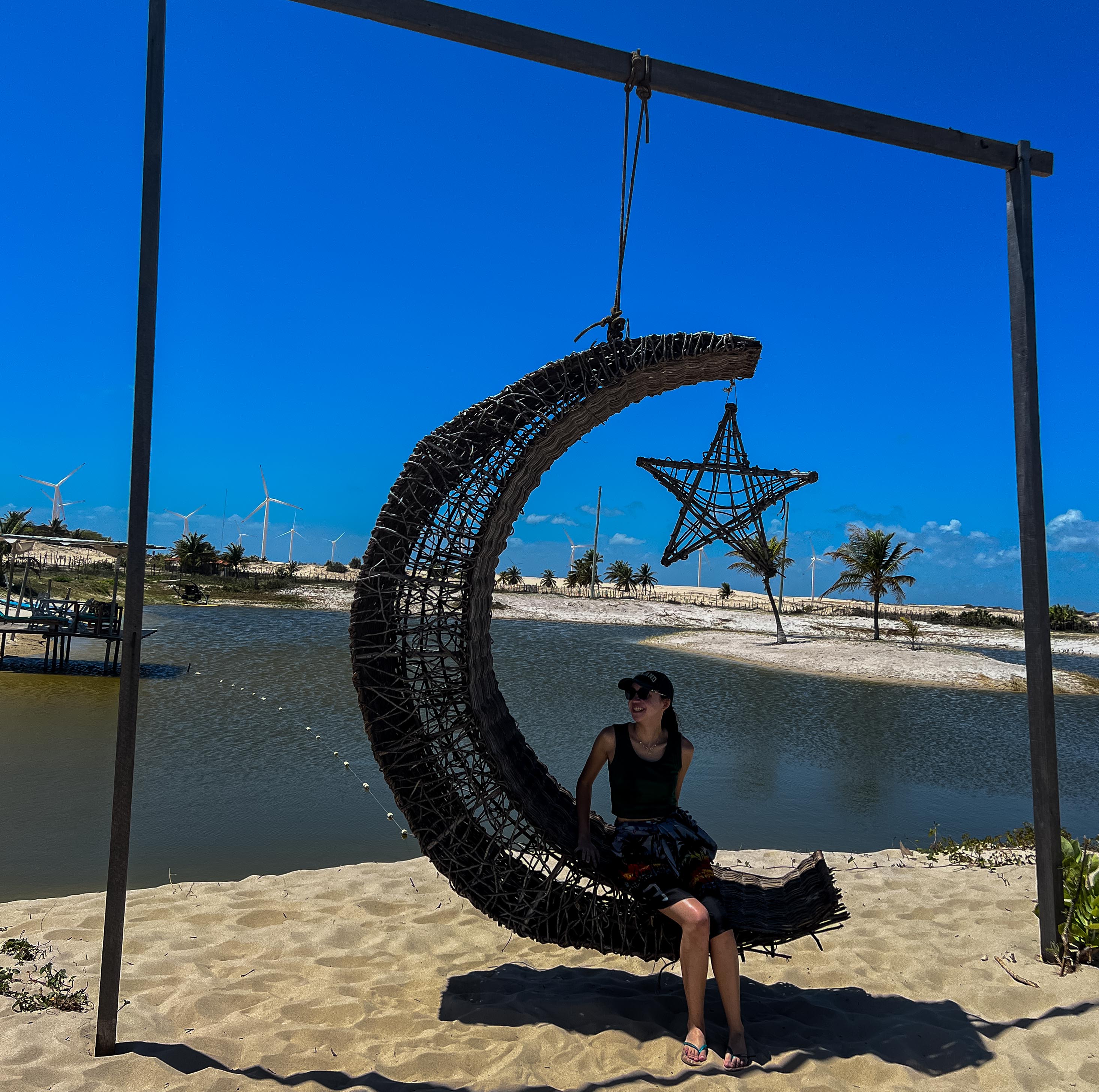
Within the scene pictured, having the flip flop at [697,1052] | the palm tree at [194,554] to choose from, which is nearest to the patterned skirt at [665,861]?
the flip flop at [697,1052]

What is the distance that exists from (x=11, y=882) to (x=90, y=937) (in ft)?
7.49

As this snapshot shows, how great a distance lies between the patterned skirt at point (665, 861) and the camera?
3502 mm

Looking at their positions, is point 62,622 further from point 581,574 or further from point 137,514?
point 581,574

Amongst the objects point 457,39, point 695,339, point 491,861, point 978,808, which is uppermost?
point 457,39

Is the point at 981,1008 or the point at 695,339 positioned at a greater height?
the point at 695,339

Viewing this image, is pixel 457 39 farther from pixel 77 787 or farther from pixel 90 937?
pixel 77 787

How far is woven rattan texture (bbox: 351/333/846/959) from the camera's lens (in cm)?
364

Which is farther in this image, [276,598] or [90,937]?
[276,598]

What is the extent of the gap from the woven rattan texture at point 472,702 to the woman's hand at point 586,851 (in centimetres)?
5

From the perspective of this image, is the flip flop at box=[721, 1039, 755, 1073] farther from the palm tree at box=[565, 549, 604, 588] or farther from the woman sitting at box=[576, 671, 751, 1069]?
the palm tree at box=[565, 549, 604, 588]

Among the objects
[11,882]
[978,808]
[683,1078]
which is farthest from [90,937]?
[978,808]

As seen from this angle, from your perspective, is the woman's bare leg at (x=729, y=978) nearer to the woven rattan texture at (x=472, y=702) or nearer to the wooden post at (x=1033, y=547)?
the woven rattan texture at (x=472, y=702)

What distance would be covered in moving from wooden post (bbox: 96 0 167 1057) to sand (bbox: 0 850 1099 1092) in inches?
14.3

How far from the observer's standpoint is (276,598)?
45.2 m
